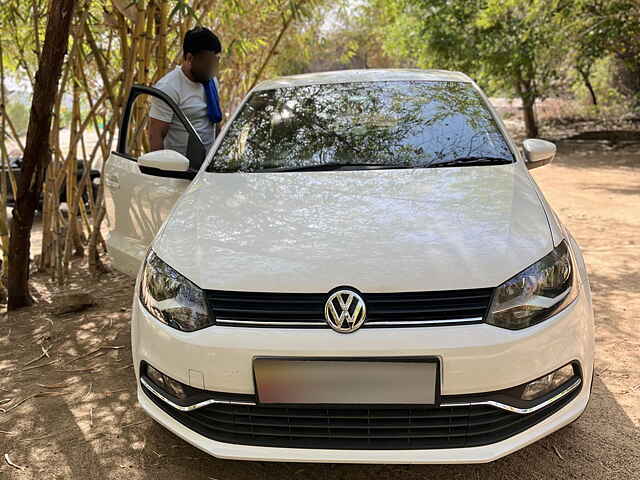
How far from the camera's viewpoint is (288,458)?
1.87m

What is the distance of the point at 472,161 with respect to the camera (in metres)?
2.68

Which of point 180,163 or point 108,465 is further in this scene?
point 180,163

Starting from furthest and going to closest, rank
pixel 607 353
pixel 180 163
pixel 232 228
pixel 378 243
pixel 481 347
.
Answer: pixel 607 353, pixel 180 163, pixel 232 228, pixel 378 243, pixel 481 347

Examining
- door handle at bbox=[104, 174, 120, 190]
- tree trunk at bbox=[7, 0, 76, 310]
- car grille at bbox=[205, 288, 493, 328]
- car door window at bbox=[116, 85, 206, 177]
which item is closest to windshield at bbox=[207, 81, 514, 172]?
car door window at bbox=[116, 85, 206, 177]

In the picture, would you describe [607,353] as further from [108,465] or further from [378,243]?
[108,465]

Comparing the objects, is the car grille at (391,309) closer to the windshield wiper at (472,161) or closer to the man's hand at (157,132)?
the windshield wiper at (472,161)

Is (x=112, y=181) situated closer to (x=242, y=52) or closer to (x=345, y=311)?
(x=345, y=311)

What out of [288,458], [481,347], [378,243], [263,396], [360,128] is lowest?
[288,458]

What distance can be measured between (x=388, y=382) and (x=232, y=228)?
30.6 inches

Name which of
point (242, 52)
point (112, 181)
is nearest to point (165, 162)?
point (112, 181)

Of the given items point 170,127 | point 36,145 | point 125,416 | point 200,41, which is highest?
point 200,41

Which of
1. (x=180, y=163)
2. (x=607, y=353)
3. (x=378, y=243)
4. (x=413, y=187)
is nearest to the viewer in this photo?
(x=378, y=243)

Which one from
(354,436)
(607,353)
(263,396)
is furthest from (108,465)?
(607,353)

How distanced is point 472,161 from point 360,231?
0.81 metres
